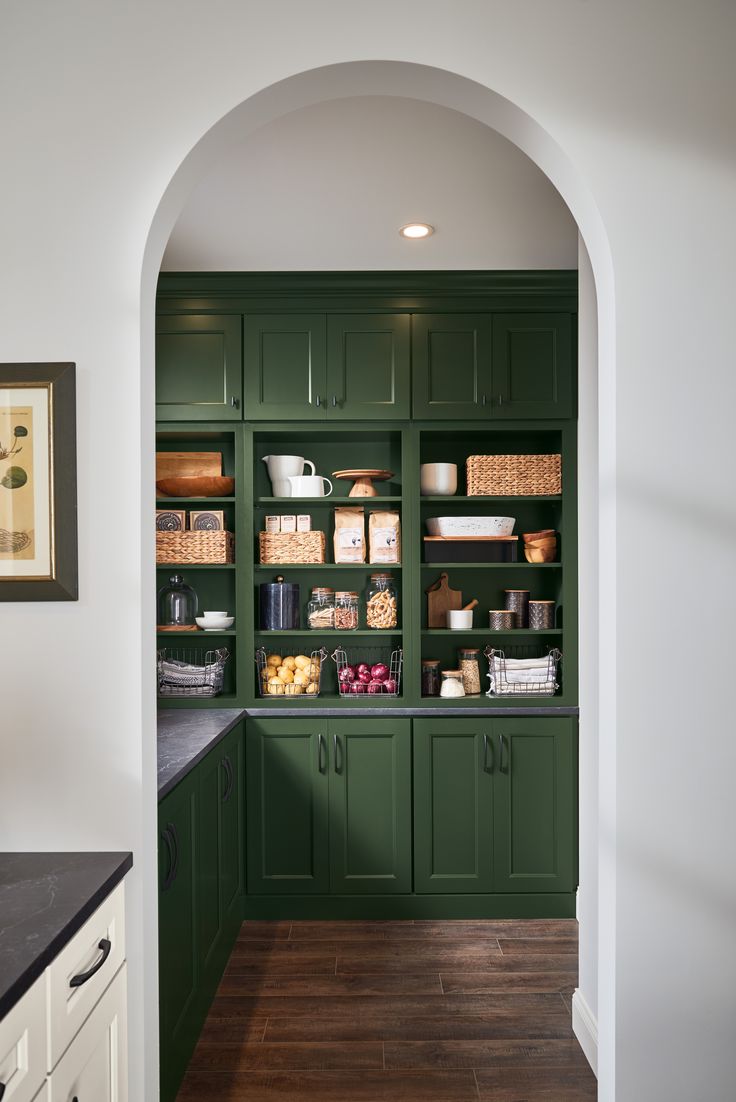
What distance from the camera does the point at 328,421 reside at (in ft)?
11.8

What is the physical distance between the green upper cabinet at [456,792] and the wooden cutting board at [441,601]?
1.71 ft

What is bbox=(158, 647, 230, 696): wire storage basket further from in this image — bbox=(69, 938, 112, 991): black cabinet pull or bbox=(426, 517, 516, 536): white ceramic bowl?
bbox=(69, 938, 112, 991): black cabinet pull

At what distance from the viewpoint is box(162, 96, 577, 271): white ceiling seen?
238 centimetres

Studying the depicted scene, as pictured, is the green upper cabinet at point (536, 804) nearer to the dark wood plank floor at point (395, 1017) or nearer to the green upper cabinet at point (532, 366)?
the dark wood plank floor at point (395, 1017)

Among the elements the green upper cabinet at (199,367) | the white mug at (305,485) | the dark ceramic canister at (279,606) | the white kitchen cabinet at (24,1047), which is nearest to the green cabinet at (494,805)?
the dark ceramic canister at (279,606)

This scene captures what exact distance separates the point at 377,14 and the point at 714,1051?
7.33ft

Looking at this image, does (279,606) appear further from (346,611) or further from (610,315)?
(610,315)

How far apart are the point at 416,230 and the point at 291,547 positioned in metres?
1.46

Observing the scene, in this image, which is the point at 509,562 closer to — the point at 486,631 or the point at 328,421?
the point at 486,631

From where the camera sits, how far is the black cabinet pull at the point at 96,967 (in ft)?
4.46

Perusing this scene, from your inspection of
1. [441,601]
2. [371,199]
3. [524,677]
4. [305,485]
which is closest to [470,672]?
[524,677]

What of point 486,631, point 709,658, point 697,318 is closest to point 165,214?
point 697,318

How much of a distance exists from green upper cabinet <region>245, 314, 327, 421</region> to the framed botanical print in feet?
6.37

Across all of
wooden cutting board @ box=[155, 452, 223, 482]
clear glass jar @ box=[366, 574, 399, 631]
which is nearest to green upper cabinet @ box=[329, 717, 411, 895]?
clear glass jar @ box=[366, 574, 399, 631]
